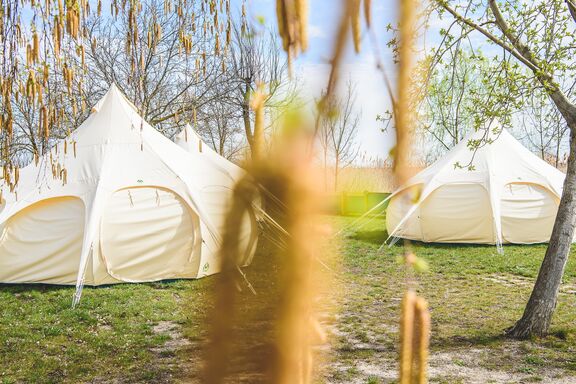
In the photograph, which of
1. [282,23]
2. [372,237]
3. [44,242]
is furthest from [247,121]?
[372,237]

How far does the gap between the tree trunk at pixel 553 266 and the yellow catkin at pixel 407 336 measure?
17.2 ft

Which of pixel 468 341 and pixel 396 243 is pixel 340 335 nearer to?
pixel 468 341

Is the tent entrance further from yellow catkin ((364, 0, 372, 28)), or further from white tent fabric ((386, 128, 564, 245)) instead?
yellow catkin ((364, 0, 372, 28))

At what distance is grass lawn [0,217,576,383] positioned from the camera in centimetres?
442

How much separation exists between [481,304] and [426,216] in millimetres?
4466

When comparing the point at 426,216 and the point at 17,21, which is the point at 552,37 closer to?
the point at 17,21

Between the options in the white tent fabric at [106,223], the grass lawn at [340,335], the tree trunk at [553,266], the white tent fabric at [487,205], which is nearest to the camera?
the grass lawn at [340,335]

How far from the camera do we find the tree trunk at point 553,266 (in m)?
5.02

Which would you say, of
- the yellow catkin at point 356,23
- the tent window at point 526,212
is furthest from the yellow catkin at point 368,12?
the tent window at point 526,212

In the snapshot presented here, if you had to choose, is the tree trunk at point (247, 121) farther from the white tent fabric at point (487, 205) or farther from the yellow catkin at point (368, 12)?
the white tent fabric at point (487, 205)

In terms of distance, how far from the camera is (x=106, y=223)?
7457 mm

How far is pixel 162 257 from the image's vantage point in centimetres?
765

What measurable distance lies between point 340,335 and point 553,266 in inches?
81.5

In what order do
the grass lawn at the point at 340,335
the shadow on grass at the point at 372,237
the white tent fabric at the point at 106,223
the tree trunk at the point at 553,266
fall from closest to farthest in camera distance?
the grass lawn at the point at 340,335, the tree trunk at the point at 553,266, the white tent fabric at the point at 106,223, the shadow on grass at the point at 372,237
